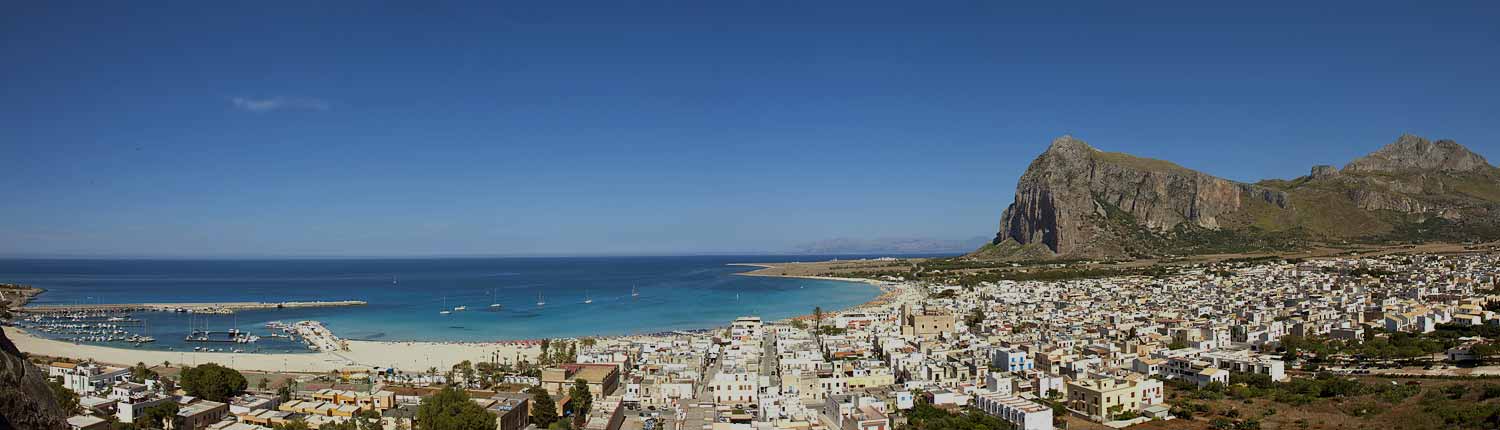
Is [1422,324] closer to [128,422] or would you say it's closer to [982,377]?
[982,377]

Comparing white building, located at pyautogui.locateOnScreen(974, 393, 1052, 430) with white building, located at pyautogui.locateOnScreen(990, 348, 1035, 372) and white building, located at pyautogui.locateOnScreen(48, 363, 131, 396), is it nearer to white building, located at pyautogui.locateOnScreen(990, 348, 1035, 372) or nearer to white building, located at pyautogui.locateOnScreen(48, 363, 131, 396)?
white building, located at pyautogui.locateOnScreen(990, 348, 1035, 372)

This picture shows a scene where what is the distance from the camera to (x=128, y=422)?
23.4 m

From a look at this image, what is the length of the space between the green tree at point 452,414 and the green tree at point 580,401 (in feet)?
12.2

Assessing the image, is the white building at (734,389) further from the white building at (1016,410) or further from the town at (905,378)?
the white building at (1016,410)

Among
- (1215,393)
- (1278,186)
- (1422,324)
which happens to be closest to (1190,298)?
(1422,324)

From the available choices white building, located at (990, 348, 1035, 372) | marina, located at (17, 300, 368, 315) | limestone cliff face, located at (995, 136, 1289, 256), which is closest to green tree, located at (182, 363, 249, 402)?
white building, located at (990, 348, 1035, 372)

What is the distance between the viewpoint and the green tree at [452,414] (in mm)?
22047

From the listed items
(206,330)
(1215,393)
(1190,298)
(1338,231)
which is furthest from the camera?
(1338,231)

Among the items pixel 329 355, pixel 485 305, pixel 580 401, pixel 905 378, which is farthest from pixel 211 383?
pixel 485 305

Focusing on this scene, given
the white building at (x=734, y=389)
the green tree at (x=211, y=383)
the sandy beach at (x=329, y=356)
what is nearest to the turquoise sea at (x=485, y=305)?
the sandy beach at (x=329, y=356)

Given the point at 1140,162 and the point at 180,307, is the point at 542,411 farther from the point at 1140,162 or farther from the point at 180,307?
the point at 1140,162

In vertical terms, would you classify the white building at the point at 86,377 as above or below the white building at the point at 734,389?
above

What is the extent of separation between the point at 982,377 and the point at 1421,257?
68104 mm

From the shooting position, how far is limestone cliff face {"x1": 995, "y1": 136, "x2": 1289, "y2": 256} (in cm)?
12075
